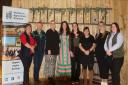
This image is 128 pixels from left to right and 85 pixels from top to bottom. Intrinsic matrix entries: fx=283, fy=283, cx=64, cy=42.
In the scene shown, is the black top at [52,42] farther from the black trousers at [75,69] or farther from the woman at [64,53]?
the black trousers at [75,69]

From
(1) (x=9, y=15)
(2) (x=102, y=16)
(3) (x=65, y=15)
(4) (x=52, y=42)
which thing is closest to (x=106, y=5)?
(2) (x=102, y=16)

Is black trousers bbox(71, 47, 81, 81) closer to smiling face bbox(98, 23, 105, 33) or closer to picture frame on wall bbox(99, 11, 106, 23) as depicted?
smiling face bbox(98, 23, 105, 33)

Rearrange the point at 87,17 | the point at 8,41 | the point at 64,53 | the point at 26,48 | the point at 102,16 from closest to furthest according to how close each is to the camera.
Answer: the point at 8,41, the point at 26,48, the point at 64,53, the point at 102,16, the point at 87,17

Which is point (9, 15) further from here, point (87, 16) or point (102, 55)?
point (102, 55)

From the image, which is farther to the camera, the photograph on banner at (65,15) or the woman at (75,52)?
the photograph on banner at (65,15)

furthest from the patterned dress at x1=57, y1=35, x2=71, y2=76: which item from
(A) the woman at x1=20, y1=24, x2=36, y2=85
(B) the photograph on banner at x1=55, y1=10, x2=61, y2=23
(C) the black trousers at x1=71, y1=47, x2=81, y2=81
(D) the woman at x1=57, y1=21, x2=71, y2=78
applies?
(A) the woman at x1=20, y1=24, x2=36, y2=85

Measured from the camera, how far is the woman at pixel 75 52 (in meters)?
7.94

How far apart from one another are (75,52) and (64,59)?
38 cm

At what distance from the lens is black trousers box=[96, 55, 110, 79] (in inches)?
300

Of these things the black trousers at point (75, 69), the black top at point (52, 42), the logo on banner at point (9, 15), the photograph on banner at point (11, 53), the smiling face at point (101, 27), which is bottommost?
the black trousers at point (75, 69)

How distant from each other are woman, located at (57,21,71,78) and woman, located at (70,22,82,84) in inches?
4.6

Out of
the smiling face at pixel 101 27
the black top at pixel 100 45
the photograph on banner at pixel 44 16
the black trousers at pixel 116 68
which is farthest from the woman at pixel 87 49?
the photograph on banner at pixel 44 16

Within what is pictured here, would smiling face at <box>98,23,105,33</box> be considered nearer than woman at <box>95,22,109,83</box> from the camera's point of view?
No

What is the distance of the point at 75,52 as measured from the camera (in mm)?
8016
